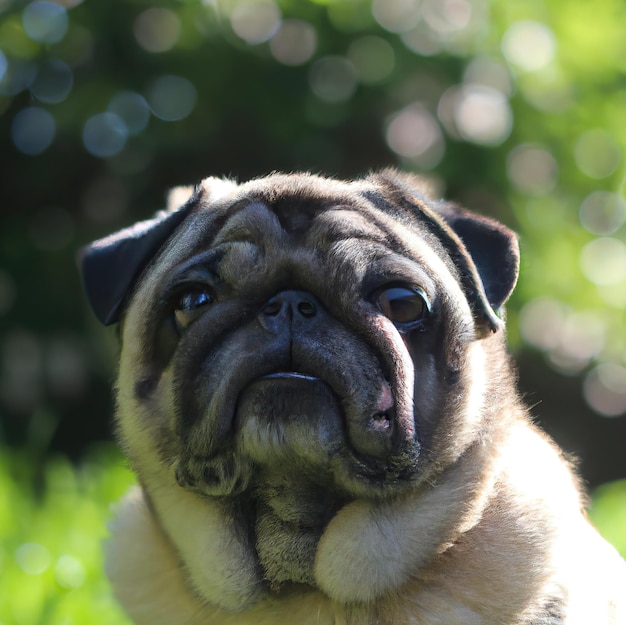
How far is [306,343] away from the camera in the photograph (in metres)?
2.23

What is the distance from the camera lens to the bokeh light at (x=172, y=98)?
6340 mm

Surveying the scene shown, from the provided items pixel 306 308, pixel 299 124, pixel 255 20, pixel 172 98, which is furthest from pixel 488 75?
pixel 306 308

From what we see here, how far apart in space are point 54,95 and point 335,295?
4925 millimetres

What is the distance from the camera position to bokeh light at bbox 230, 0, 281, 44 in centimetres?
628

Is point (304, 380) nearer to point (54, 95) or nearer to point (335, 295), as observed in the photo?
point (335, 295)

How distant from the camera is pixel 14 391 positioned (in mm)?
7082

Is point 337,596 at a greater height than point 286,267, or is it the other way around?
point 286,267

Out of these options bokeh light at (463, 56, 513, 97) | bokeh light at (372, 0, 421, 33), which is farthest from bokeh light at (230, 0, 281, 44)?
bokeh light at (463, 56, 513, 97)

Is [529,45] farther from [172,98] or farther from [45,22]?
[45,22]

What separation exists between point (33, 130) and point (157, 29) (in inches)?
50.4

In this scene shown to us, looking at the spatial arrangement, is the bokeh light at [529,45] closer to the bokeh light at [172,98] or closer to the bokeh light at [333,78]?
the bokeh light at [333,78]

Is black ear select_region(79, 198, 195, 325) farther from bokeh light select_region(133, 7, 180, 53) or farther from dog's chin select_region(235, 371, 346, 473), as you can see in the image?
bokeh light select_region(133, 7, 180, 53)

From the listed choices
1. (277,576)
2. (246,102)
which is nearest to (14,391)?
(246,102)

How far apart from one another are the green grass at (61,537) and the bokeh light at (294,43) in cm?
303
